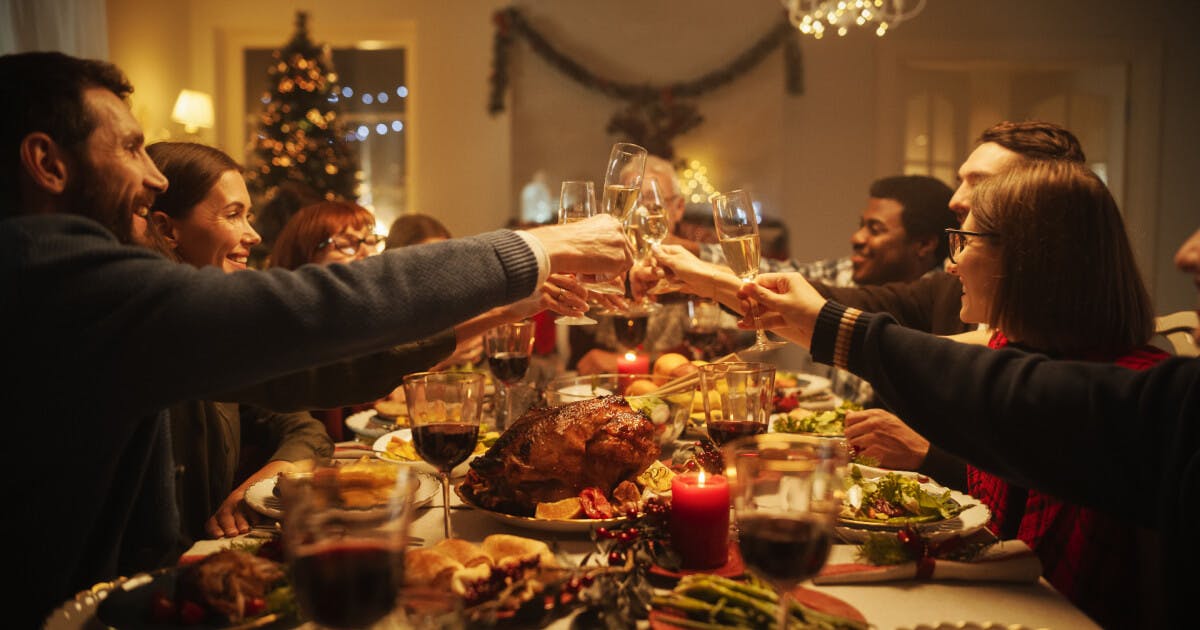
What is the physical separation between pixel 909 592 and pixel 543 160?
607cm

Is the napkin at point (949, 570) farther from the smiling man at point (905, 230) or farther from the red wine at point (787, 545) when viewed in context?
the smiling man at point (905, 230)

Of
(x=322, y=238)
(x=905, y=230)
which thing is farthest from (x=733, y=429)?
(x=905, y=230)

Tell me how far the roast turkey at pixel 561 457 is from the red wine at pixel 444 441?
13 cm

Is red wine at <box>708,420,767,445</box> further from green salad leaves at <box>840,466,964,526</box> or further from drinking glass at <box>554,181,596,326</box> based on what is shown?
drinking glass at <box>554,181,596,326</box>

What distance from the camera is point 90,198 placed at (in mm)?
1284

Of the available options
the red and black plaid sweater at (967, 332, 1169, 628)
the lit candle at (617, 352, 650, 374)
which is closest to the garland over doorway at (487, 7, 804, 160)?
the lit candle at (617, 352, 650, 374)

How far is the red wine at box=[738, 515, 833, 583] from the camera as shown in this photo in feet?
3.12

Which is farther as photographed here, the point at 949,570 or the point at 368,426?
the point at 368,426

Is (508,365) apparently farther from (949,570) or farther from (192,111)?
(192,111)

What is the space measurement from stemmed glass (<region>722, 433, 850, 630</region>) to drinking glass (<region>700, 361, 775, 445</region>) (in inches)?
15.9

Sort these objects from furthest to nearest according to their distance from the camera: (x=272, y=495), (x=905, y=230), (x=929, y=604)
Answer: (x=905, y=230) < (x=272, y=495) < (x=929, y=604)

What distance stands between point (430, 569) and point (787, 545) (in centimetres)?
44

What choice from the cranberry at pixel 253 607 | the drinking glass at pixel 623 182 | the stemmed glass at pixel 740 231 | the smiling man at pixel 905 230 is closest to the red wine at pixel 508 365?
the drinking glass at pixel 623 182

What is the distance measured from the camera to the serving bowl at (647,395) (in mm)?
1830
